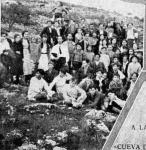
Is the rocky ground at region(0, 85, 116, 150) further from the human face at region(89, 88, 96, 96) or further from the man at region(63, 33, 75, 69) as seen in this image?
the man at region(63, 33, 75, 69)

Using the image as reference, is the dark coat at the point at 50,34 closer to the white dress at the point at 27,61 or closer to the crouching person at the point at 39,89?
the white dress at the point at 27,61

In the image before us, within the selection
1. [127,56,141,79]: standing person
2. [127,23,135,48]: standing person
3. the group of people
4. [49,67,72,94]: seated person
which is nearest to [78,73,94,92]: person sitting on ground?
the group of people

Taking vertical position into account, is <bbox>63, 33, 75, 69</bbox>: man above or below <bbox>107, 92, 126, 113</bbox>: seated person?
above

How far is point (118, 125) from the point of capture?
5.82m

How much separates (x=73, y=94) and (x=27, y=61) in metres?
0.84

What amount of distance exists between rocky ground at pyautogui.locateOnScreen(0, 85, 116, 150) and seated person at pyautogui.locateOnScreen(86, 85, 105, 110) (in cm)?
10

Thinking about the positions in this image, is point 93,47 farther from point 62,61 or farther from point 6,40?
point 6,40

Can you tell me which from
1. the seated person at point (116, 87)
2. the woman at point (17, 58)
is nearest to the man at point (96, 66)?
the seated person at point (116, 87)

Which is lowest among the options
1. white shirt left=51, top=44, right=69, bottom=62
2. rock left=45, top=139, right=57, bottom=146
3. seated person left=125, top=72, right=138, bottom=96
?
rock left=45, top=139, right=57, bottom=146

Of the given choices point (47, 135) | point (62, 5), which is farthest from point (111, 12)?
point (47, 135)

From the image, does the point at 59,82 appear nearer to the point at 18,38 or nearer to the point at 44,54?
the point at 44,54

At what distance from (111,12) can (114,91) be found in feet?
4.08

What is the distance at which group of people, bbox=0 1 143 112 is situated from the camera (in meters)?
5.41

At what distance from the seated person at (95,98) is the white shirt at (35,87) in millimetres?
662
